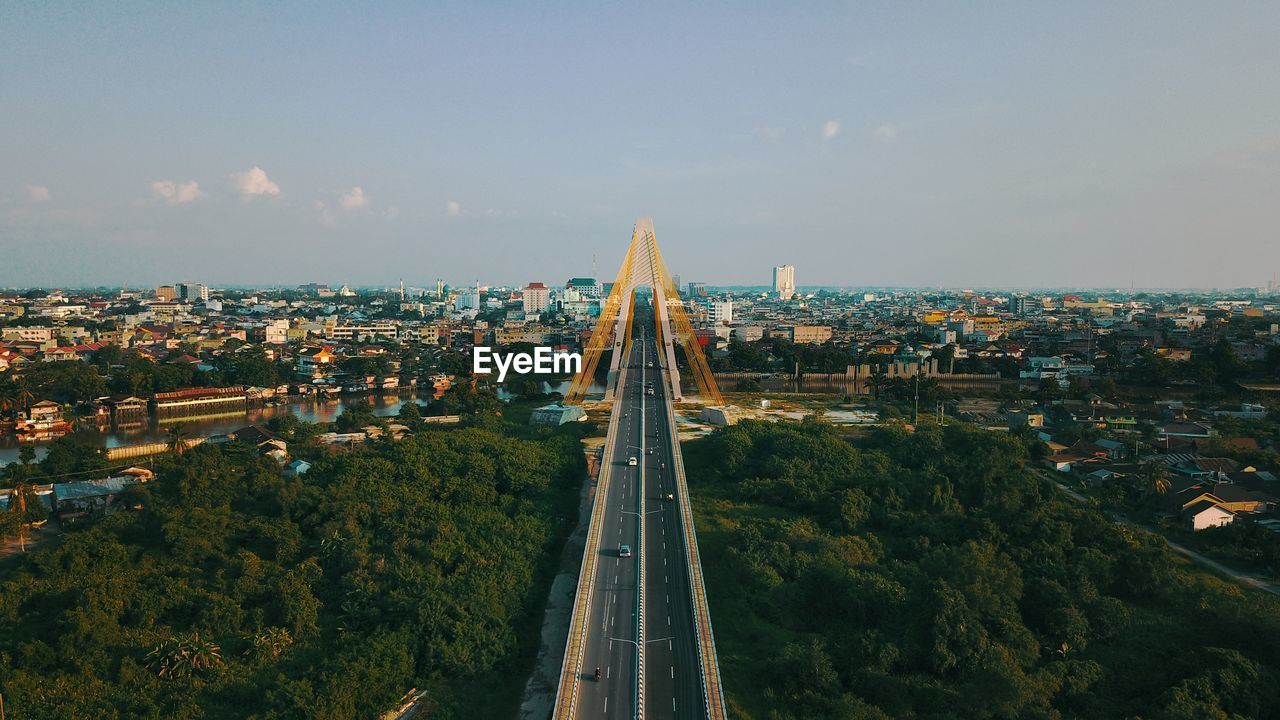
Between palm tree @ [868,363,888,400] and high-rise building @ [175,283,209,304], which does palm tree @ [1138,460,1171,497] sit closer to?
palm tree @ [868,363,888,400]

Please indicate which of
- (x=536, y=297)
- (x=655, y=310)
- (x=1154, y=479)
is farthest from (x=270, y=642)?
(x=536, y=297)

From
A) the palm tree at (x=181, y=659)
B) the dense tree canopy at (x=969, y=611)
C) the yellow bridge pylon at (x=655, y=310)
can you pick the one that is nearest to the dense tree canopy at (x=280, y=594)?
the palm tree at (x=181, y=659)

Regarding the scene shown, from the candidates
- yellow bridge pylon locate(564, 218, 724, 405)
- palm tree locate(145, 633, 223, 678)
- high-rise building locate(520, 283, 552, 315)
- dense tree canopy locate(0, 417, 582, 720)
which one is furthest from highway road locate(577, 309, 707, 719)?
high-rise building locate(520, 283, 552, 315)

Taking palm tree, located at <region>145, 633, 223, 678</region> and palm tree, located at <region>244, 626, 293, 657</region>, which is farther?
palm tree, located at <region>244, 626, 293, 657</region>

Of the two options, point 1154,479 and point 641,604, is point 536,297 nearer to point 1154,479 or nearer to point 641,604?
point 1154,479

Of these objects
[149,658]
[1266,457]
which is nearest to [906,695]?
[149,658]

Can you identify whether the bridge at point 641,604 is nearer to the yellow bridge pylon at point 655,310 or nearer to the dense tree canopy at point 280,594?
the dense tree canopy at point 280,594
